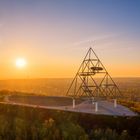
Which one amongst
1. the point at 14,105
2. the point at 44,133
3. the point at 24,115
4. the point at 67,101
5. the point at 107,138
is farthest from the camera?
the point at 67,101

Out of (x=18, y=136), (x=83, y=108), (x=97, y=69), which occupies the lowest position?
(x=18, y=136)

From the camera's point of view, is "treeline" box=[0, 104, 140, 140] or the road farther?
the road

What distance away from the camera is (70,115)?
33125 millimetres

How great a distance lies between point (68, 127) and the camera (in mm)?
31406

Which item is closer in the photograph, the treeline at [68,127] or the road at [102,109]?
the treeline at [68,127]

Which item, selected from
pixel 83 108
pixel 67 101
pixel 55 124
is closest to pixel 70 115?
pixel 55 124

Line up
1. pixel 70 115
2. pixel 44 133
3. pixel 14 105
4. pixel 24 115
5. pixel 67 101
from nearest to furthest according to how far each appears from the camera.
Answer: pixel 44 133, pixel 70 115, pixel 24 115, pixel 14 105, pixel 67 101

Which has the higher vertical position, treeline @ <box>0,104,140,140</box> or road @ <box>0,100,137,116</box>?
road @ <box>0,100,137,116</box>

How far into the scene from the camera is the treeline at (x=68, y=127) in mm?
29508

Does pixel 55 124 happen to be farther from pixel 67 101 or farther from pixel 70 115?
pixel 67 101

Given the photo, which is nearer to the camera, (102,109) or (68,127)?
(68,127)

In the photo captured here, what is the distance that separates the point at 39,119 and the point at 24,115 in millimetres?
2646

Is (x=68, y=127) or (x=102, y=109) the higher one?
(x=102, y=109)

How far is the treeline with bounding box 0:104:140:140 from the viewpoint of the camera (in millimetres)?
29508
